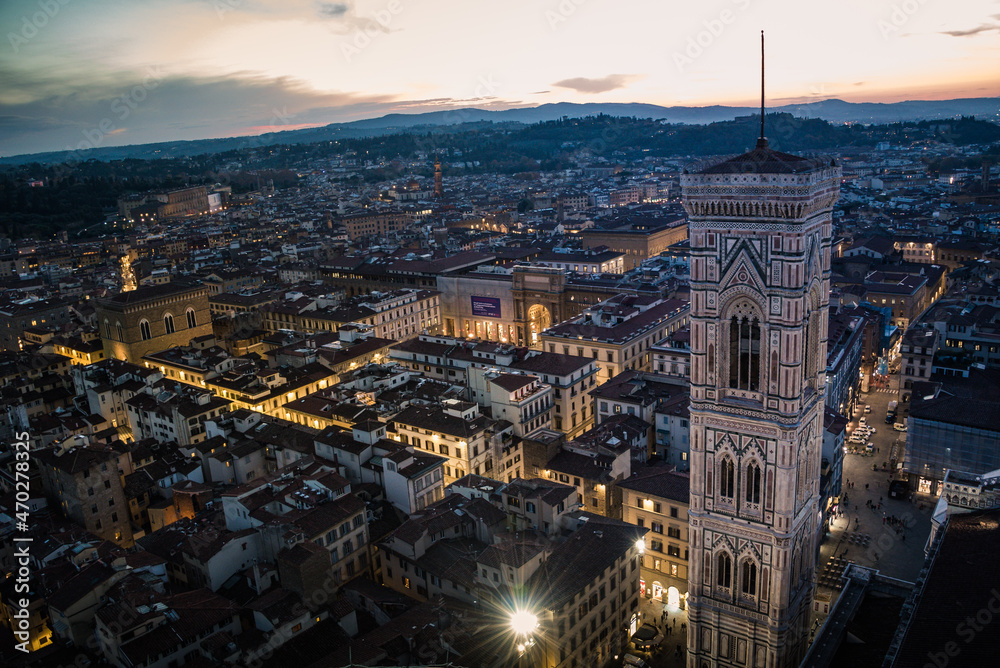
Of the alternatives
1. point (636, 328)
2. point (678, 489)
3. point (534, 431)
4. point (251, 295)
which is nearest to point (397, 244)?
point (251, 295)

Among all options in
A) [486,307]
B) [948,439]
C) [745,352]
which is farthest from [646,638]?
[486,307]

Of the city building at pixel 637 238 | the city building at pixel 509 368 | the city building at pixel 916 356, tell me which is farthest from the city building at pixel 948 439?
the city building at pixel 637 238

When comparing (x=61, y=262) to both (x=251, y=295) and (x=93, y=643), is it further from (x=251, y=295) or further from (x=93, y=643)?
(x=93, y=643)

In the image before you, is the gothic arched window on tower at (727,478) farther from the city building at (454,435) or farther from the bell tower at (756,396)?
the city building at (454,435)

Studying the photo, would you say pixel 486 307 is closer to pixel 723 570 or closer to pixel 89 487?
pixel 89 487

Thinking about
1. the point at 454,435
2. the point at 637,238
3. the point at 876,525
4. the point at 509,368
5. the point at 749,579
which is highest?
the point at 749,579

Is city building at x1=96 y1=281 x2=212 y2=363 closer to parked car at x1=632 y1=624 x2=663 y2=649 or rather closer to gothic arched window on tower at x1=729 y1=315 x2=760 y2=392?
parked car at x1=632 y1=624 x2=663 y2=649
